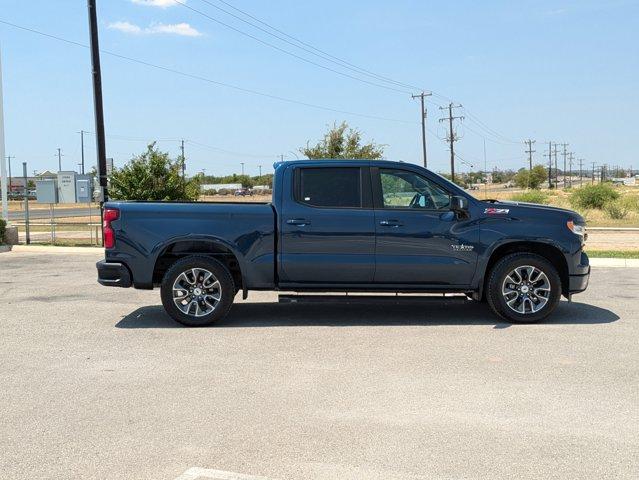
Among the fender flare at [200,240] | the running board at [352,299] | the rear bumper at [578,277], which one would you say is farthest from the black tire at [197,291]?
the rear bumper at [578,277]

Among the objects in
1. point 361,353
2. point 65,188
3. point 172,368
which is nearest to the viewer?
point 172,368

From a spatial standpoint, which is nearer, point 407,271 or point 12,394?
point 12,394

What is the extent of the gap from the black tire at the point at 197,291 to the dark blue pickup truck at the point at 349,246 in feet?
0.04

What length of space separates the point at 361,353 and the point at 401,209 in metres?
2.13

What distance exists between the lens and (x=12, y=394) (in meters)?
5.54

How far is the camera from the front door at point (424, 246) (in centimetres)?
812

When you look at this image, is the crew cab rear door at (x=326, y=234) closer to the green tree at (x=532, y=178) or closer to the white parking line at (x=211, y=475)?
the white parking line at (x=211, y=475)

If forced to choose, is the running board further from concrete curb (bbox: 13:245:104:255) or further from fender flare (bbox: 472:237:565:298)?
concrete curb (bbox: 13:245:104:255)

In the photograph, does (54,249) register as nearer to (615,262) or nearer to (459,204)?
(459,204)

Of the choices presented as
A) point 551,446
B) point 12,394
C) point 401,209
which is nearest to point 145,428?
point 12,394

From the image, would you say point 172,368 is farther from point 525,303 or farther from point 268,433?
point 525,303

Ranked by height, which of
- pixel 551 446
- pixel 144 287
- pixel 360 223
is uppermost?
pixel 360 223

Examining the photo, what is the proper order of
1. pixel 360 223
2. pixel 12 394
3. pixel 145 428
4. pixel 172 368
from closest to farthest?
pixel 145 428 < pixel 12 394 < pixel 172 368 < pixel 360 223

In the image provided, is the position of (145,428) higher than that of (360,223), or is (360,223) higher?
(360,223)
